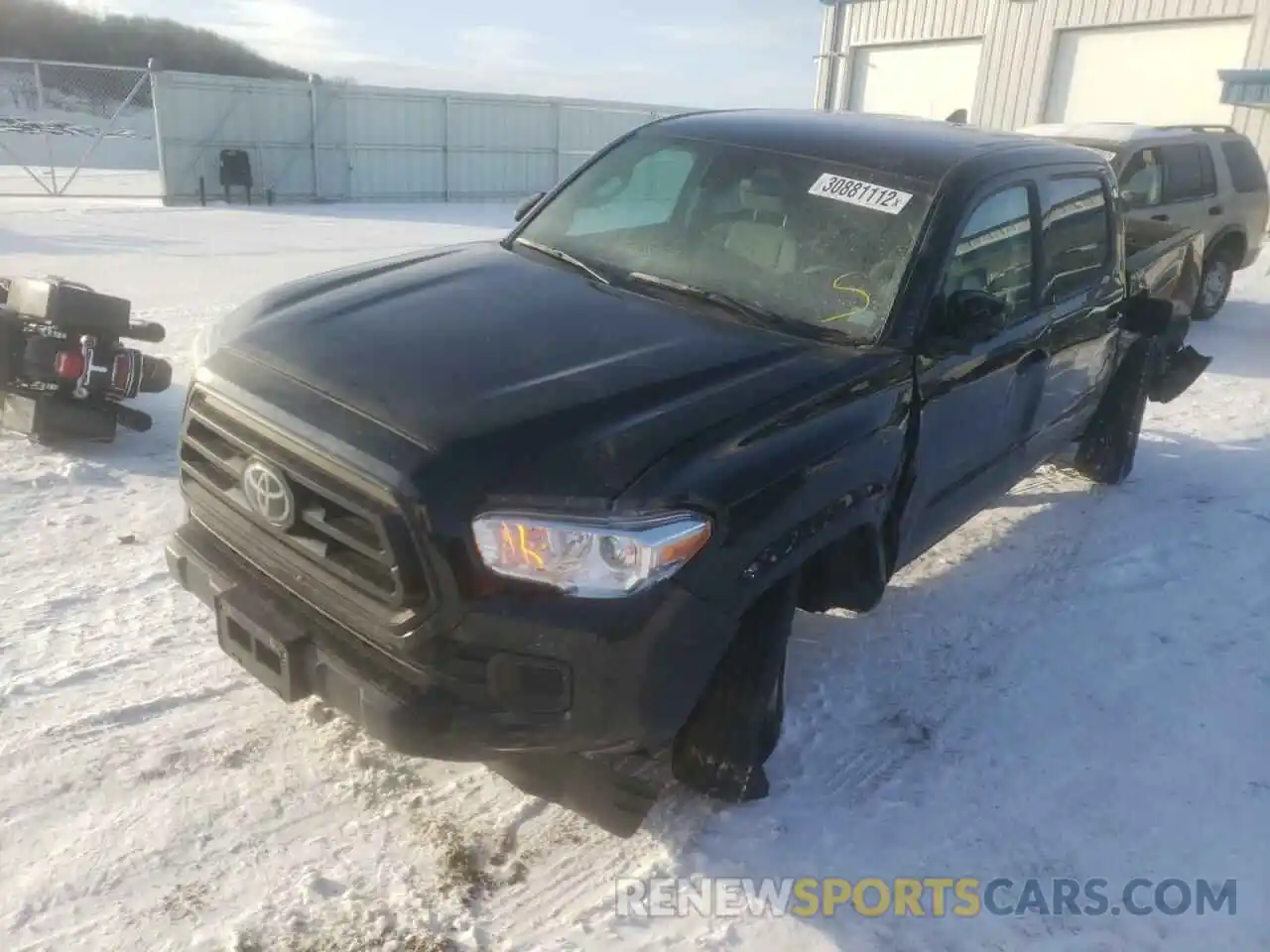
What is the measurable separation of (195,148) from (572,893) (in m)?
17.3

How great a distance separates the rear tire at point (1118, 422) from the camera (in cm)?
552

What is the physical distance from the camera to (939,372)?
3.26 metres

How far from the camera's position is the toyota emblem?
99.7 inches

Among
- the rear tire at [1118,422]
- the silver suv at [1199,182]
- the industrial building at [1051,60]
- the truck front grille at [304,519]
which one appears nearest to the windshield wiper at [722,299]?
the truck front grille at [304,519]

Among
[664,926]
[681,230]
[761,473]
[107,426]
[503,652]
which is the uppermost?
[681,230]

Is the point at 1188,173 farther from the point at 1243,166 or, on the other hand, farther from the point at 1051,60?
the point at 1051,60

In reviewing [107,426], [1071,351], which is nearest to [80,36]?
[107,426]

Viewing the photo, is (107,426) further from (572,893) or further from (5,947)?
(572,893)

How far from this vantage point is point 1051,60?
58.0ft

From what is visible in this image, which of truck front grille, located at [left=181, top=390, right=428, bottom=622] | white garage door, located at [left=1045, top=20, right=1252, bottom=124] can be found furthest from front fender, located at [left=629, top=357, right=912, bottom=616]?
white garage door, located at [left=1045, top=20, right=1252, bottom=124]

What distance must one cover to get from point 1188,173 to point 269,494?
9826 millimetres

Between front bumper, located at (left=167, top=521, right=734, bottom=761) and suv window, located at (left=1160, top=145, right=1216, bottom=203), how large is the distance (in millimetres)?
8891

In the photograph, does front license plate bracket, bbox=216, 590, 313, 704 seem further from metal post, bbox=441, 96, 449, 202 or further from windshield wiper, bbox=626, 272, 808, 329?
metal post, bbox=441, 96, 449, 202

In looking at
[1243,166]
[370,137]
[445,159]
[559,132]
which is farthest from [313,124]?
[1243,166]
